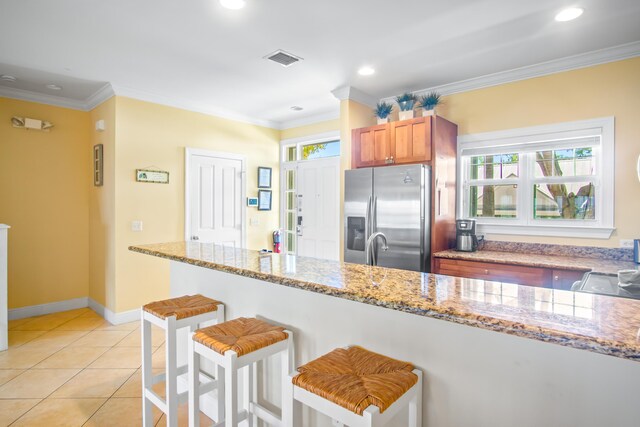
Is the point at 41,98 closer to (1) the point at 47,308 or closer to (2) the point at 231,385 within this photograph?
(1) the point at 47,308

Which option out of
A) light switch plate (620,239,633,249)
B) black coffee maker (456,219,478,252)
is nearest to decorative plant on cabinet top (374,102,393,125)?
black coffee maker (456,219,478,252)

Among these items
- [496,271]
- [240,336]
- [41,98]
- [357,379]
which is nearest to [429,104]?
[496,271]

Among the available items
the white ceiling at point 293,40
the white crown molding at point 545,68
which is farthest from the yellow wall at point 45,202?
the white crown molding at point 545,68

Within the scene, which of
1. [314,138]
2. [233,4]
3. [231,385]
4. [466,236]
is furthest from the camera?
[314,138]

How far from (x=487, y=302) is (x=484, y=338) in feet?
0.36

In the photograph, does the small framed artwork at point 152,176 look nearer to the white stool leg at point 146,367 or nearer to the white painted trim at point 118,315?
the white painted trim at point 118,315

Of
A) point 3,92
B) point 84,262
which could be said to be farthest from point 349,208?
point 3,92

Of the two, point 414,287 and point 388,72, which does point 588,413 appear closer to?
point 414,287

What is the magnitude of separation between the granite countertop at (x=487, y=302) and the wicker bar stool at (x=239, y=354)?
269mm

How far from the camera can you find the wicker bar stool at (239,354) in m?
1.38

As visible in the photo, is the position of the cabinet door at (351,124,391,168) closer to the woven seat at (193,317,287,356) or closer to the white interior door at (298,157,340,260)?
the white interior door at (298,157,340,260)

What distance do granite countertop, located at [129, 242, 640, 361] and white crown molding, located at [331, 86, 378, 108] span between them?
8.93ft

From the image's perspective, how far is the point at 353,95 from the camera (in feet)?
13.0

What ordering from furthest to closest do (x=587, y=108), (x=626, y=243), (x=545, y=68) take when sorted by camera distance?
1. (x=545, y=68)
2. (x=587, y=108)
3. (x=626, y=243)
